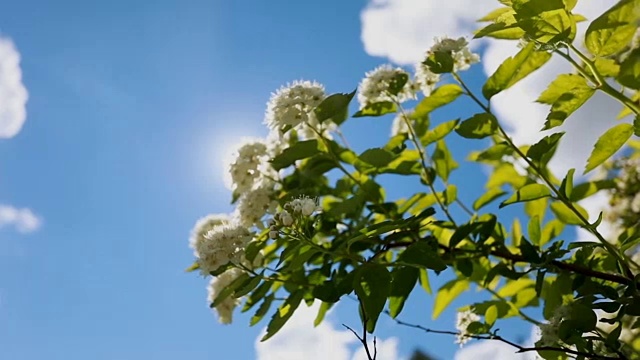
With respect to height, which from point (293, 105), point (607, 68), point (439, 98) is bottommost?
point (607, 68)

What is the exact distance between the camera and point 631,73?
4.82 ft

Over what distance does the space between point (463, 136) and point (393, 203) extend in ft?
1.35

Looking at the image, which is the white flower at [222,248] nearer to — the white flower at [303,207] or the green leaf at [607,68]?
the white flower at [303,207]

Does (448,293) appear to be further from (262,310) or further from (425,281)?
(262,310)

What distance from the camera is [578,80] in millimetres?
1483

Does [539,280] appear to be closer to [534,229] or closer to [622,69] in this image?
[534,229]

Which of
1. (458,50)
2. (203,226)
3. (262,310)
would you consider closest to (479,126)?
(458,50)

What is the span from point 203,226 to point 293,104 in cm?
60

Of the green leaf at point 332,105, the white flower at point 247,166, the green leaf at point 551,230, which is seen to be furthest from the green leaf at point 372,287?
the white flower at point 247,166

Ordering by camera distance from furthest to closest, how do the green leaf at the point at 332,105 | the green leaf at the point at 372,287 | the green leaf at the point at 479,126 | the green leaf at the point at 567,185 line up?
1. the green leaf at the point at 332,105
2. the green leaf at the point at 479,126
3. the green leaf at the point at 567,185
4. the green leaf at the point at 372,287

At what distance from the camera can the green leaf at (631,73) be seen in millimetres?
1445

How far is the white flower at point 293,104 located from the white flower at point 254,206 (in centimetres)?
23

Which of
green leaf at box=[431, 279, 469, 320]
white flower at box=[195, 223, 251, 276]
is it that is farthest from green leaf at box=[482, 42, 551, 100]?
white flower at box=[195, 223, 251, 276]

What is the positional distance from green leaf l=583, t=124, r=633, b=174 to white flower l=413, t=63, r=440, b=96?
0.88m
